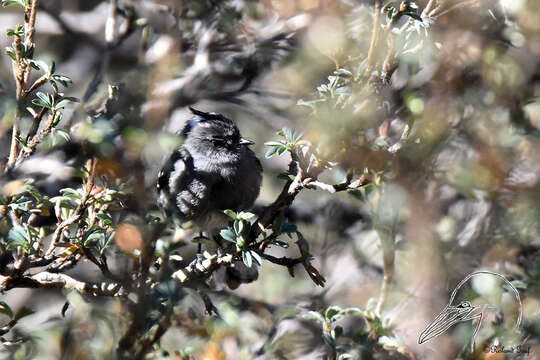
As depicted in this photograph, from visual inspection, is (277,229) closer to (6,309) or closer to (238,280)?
(238,280)

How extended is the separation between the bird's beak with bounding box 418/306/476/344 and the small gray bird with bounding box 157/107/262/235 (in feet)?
4.82

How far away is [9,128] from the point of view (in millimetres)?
2883

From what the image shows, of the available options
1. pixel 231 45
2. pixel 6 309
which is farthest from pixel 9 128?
pixel 231 45

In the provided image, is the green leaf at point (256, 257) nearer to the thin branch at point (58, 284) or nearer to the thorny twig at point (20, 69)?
the thin branch at point (58, 284)

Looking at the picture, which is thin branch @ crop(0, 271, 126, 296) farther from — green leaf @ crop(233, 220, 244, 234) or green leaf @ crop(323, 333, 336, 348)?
green leaf @ crop(323, 333, 336, 348)

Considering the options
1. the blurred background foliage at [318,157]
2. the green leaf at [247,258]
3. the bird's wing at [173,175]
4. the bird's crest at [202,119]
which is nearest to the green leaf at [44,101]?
the blurred background foliage at [318,157]

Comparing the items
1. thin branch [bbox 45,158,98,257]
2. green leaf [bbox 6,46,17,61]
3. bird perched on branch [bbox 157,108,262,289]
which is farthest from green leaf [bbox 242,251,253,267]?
green leaf [bbox 6,46,17,61]

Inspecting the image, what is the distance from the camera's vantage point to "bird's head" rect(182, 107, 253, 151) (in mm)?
4266

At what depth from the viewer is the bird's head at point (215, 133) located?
427cm

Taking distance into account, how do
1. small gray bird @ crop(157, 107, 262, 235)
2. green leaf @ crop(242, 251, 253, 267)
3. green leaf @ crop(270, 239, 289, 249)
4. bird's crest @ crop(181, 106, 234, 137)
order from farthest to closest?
bird's crest @ crop(181, 106, 234, 137)
small gray bird @ crop(157, 107, 262, 235)
green leaf @ crop(270, 239, 289, 249)
green leaf @ crop(242, 251, 253, 267)

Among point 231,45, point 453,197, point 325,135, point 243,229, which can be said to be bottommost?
point 453,197

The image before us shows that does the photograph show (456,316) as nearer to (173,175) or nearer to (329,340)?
(329,340)

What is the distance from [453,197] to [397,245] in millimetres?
721

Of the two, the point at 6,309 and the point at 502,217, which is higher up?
the point at 6,309
